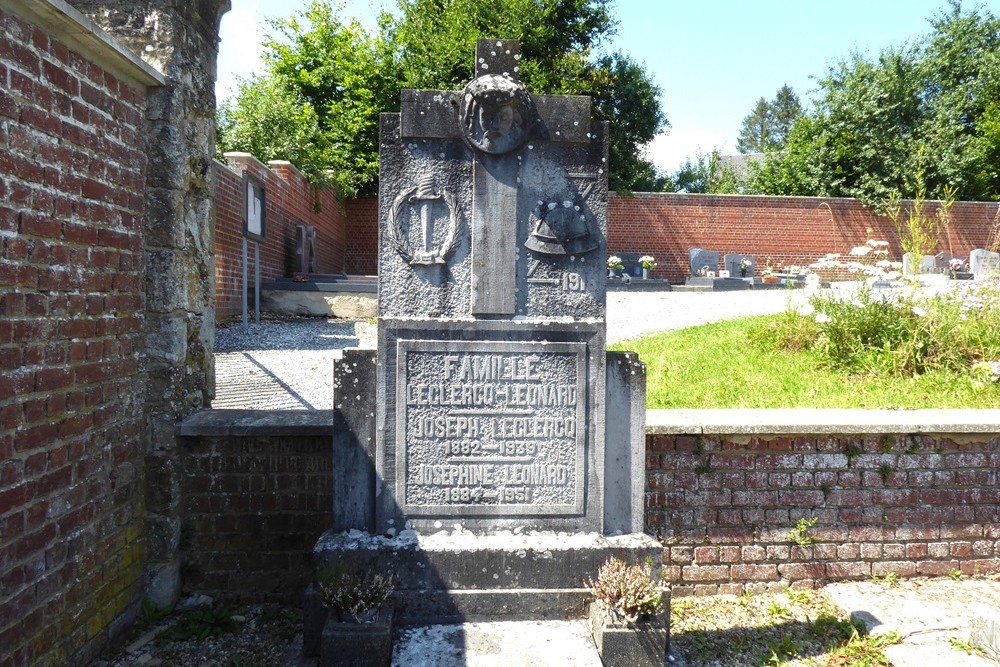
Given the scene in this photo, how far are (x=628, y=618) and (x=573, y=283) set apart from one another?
57.0 inches

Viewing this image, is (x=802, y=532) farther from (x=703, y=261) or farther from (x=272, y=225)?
(x=703, y=261)

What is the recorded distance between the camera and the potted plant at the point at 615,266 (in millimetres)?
18312

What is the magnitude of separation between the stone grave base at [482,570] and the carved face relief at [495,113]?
1781 millimetres

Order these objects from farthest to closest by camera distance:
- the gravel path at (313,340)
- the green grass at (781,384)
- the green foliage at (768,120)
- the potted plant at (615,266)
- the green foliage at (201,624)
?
the green foliage at (768,120), the potted plant at (615,266), the gravel path at (313,340), the green grass at (781,384), the green foliage at (201,624)

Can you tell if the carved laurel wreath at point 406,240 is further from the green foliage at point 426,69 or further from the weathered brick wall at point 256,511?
the green foliage at point 426,69

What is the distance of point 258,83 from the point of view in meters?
17.9

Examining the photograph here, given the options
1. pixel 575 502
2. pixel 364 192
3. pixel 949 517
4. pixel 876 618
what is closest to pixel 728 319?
pixel 949 517

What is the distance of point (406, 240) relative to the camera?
298 centimetres

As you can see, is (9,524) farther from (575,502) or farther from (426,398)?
(575,502)

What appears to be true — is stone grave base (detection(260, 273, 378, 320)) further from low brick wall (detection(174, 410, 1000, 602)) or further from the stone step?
the stone step

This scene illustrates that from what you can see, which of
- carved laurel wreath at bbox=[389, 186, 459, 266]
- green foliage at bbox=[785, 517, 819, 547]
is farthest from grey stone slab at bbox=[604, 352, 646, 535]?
green foliage at bbox=[785, 517, 819, 547]

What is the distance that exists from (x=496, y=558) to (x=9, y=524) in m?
1.85

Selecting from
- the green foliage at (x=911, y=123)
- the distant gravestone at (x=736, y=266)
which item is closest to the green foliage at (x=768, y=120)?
the green foliage at (x=911, y=123)

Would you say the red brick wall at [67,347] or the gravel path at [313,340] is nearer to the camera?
the red brick wall at [67,347]
